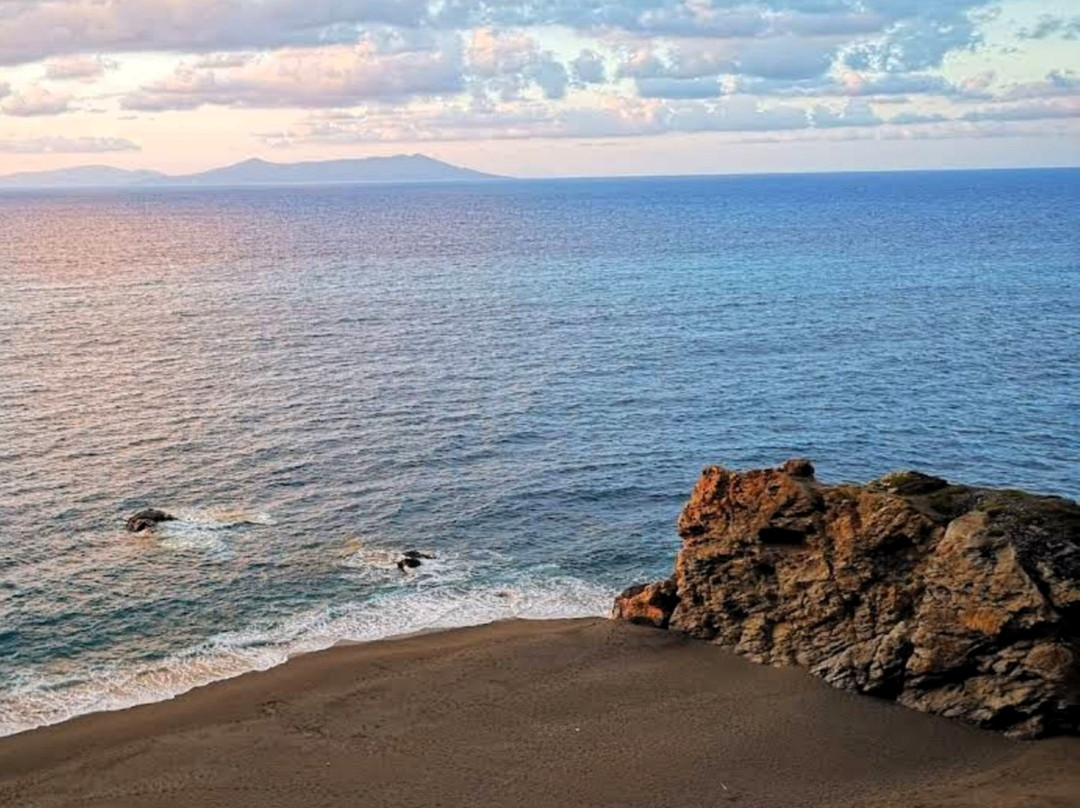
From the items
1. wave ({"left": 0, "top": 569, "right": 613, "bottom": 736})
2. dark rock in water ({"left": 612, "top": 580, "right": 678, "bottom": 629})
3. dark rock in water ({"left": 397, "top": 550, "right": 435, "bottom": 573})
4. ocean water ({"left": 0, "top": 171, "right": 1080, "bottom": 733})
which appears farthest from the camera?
dark rock in water ({"left": 397, "top": 550, "right": 435, "bottom": 573})

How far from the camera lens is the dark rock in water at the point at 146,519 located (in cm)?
6431

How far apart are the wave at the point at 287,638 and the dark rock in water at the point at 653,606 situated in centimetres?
257

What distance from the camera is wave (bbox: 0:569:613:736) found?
47.2 m

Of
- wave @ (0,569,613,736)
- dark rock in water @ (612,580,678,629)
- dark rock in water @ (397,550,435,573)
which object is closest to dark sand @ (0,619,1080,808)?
wave @ (0,569,613,736)

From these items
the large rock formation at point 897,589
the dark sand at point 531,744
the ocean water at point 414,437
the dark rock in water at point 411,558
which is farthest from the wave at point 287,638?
the large rock formation at point 897,589

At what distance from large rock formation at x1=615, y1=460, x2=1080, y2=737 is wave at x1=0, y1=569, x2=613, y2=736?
6403 mm

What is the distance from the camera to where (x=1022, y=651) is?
42.4 m

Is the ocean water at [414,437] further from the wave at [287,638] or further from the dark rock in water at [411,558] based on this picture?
the dark rock in water at [411,558]

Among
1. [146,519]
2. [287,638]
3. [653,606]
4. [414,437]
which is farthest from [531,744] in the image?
[414,437]

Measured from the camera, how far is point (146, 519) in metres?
→ 65.0

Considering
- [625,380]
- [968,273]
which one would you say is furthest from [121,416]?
[968,273]

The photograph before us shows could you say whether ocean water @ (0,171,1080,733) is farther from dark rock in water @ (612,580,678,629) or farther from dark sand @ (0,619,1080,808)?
dark sand @ (0,619,1080,808)

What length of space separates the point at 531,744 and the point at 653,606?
40.0ft

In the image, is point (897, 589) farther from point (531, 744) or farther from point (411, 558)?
point (411, 558)
